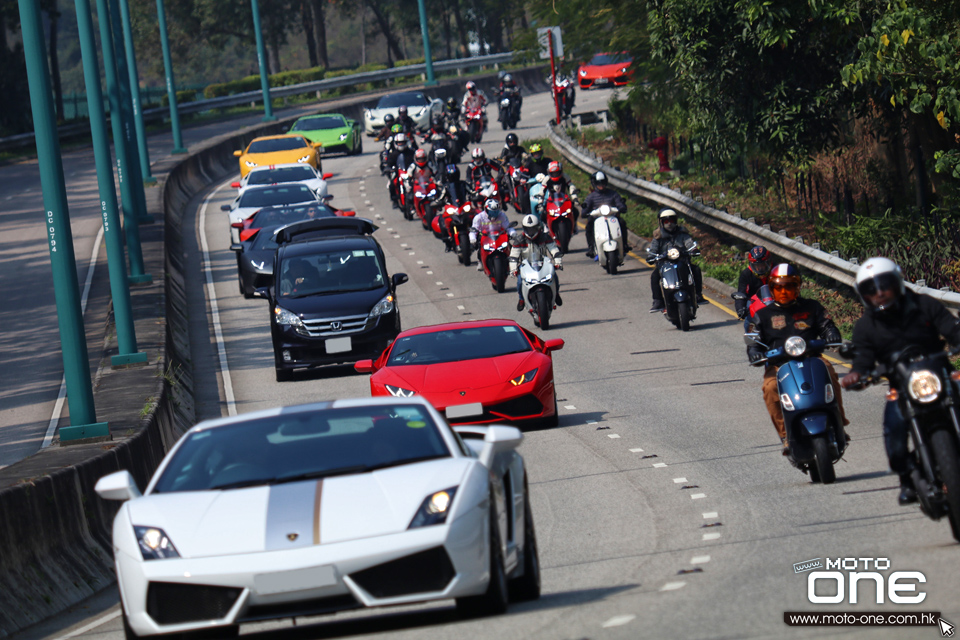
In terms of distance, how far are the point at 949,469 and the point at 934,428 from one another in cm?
28

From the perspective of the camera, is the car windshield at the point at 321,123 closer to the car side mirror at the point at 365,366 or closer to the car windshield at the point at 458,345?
the car windshield at the point at 458,345

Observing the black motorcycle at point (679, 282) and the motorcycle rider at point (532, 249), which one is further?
the motorcycle rider at point (532, 249)

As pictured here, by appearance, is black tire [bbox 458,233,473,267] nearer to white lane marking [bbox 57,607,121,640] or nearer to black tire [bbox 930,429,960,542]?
white lane marking [bbox 57,607,121,640]

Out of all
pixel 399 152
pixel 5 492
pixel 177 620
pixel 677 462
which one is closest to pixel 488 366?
pixel 677 462

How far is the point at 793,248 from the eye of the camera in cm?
2303

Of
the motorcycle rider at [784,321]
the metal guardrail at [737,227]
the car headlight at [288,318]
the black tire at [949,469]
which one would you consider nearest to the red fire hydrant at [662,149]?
the metal guardrail at [737,227]

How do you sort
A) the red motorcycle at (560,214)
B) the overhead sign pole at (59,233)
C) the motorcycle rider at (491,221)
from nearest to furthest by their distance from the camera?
1. the overhead sign pole at (59,233)
2. the motorcycle rider at (491,221)
3. the red motorcycle at (560,214)

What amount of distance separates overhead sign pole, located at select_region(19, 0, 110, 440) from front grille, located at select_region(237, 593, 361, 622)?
804 cm

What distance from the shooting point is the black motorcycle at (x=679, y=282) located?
71.7ft

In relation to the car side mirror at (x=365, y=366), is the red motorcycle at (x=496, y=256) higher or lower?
Answer: lower

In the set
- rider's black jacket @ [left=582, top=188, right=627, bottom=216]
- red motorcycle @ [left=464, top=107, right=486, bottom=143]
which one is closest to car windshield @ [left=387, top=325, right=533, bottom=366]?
rider's black jacket @ [left=582, top=188, right=627, bottom=216]

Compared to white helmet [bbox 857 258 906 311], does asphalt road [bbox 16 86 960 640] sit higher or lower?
lower

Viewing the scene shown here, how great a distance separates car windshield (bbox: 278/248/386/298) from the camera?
21.6m

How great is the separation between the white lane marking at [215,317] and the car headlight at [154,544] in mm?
10215
